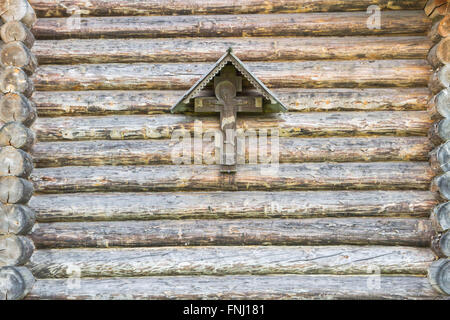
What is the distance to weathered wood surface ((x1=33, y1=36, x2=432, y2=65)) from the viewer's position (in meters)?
5.03

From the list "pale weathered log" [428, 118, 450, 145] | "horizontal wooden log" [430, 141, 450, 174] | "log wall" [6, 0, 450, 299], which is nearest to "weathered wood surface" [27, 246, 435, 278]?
"log wall" [6, 0, 450, 299]

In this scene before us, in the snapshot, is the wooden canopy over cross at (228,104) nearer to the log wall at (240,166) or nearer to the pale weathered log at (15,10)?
the log wall at (240,166)

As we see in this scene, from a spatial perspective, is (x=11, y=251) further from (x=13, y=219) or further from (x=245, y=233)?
(x=245, y=233)

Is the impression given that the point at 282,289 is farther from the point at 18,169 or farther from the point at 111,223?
the point at 18,169

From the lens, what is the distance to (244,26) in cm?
507

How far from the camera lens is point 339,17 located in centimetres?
510

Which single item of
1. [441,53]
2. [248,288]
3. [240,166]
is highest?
[441,53]

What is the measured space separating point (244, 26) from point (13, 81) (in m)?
3.24

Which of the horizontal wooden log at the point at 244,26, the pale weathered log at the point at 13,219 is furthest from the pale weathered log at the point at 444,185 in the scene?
the pale weathered log at the point at 13,219

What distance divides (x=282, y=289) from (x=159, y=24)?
3.98 metres

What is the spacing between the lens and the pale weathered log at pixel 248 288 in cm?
451

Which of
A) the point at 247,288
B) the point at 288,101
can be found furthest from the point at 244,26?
the point at 247,288

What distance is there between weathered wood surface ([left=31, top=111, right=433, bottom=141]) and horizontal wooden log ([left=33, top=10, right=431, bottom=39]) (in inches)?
47.9

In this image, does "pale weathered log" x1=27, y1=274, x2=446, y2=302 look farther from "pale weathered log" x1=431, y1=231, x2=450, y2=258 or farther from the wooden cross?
the wooden cross
